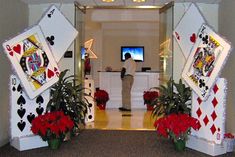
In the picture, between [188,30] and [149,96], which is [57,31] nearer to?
[188,30]

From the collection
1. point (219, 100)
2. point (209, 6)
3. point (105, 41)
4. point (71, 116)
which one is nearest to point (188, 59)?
point (219, 100)

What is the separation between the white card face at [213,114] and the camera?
4.80 metres

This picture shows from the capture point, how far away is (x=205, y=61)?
5141 millimetres

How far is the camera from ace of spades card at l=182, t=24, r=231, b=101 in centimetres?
487

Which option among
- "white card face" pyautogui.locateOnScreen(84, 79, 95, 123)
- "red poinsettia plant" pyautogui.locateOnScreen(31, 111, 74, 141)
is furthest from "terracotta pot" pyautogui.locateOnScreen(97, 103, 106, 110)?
"red poinsettia plant" pyautogui.locateOnScreen(31, 111, 74, 141)

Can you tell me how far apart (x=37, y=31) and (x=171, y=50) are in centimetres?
245

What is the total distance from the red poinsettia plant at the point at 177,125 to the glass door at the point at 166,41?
5.07 ft

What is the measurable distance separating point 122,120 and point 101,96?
1721mm

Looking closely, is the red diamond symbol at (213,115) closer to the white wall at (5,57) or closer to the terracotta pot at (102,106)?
the white wall at (5,57)

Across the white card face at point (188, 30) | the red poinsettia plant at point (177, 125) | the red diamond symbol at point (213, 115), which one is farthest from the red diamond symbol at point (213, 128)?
the white card face at point (188, 30)

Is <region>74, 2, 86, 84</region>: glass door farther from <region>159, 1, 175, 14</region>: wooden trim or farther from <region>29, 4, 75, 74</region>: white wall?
<region>159, 1, 175, 14</region>: wooden trim

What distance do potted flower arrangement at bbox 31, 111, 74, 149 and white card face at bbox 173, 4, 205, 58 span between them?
7.39 feet

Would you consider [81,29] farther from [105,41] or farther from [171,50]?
[105,41]

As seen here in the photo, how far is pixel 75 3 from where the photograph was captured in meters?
6.46
